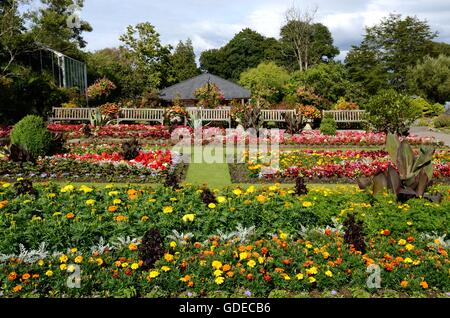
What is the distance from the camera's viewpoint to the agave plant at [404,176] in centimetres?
603

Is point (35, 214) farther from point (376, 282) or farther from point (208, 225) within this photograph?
point (376, 282)

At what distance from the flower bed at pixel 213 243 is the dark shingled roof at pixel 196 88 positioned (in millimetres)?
21466

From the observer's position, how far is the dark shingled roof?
2719cm

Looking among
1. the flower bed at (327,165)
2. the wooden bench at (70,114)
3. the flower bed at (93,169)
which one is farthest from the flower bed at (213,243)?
the wooden bench at (70,114)

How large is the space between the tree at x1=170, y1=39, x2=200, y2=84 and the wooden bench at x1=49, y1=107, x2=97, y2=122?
16527 mm

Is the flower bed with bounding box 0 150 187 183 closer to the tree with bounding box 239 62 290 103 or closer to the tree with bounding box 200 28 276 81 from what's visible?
the tree with bounding box 239 62 290 103

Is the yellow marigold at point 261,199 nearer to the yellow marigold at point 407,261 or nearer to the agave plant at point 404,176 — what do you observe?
the agave plant at point 404,176

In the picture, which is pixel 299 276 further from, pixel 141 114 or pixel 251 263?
pixel 141 114

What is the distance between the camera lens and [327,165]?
9625 millimetres

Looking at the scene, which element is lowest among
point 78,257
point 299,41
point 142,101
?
point 78,257

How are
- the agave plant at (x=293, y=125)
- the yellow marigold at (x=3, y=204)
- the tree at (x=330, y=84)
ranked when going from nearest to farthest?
1. the yellow marigold at (x=3, y=204)
2. the agave plant at (x=293, y=125)
3. the tree at (x=330, y=84)

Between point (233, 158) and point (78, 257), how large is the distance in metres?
7.24

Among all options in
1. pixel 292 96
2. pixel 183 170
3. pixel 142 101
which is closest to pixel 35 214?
pixel 183 170
